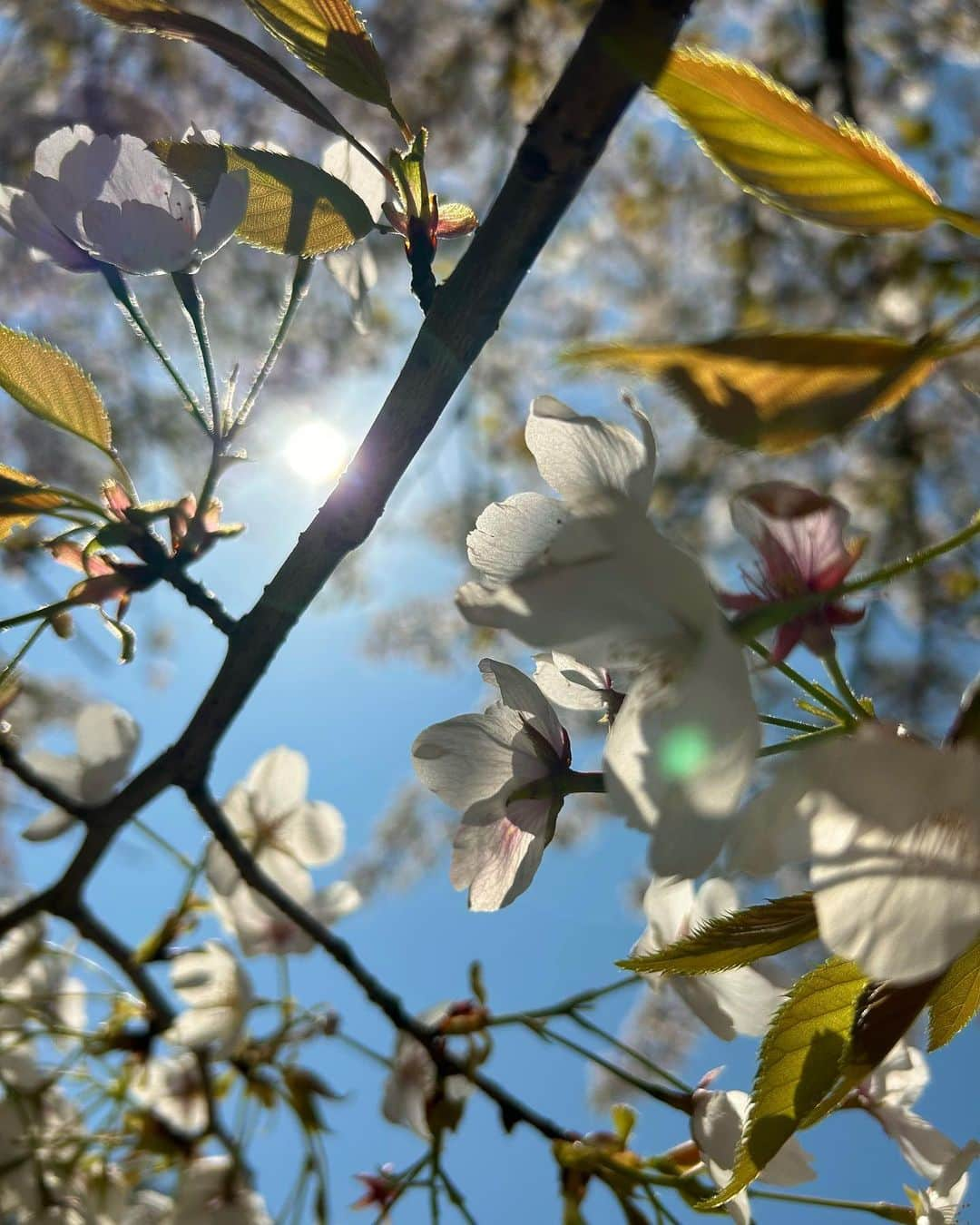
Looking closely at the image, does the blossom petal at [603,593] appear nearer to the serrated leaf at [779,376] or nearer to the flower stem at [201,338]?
the serrated leaf at [779,376]

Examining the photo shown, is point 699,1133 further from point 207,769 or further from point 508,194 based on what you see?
point 508,194

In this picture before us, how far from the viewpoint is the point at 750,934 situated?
12.6 inches

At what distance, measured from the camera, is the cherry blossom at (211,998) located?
78 cm

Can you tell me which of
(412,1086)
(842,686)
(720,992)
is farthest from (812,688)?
(412,1086)

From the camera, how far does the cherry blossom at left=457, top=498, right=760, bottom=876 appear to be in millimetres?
261

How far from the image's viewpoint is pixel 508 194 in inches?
16.4

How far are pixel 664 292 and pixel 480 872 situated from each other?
410 cm

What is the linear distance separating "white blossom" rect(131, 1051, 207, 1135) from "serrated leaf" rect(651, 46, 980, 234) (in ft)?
3.02

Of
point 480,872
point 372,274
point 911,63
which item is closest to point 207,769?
point 480,872

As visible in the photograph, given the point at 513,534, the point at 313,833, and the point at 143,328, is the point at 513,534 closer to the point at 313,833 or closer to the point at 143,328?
the point at 143,328

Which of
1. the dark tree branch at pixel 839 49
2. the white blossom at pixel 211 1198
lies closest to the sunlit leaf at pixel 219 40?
the white blossom at pixel 211 1198

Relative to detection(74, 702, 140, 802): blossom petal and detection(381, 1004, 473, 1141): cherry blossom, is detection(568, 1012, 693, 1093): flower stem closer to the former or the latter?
detection(381, 1004, 473, 1141): cherry blossom

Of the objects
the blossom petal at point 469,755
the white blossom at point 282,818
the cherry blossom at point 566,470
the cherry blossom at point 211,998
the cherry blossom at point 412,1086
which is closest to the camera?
the cherry blossom at point 566,470

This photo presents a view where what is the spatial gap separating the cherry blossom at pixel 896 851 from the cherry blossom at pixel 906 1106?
1.02 feet
